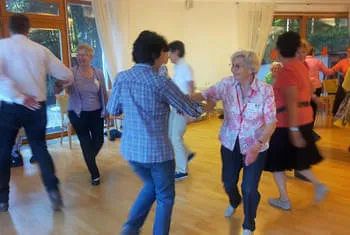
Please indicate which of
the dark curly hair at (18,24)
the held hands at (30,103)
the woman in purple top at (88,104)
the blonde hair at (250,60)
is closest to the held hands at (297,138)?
the blonde hair at (250,60)

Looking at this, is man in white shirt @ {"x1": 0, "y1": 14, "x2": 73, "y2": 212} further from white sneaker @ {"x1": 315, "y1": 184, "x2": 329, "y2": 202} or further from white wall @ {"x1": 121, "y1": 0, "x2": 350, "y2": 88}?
white wall @ {"x1": 121, "y1": 0, "x2": 350, "y2": 88}

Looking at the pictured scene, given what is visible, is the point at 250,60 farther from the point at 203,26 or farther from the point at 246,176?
the point at 203,26

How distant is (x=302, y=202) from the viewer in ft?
9.43

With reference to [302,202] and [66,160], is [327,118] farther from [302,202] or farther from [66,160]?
[66,160]

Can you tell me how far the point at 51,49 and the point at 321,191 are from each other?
4.54m

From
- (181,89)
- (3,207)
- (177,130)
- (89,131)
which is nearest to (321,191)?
(177,130)

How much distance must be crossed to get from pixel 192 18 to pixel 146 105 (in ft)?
18.7

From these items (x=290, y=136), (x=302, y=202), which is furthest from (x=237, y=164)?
(x=302, y=202)

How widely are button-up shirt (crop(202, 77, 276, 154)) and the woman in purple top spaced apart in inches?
59.2

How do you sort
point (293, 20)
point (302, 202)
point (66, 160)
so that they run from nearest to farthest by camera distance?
point (302, 202), point (66, 160), point (293, 20)

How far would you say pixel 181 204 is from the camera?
9.39ft

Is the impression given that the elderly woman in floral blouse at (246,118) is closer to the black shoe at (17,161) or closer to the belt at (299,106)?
the belt at (299,106)

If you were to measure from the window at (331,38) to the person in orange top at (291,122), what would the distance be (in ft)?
19.3

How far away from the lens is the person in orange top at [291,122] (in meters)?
2.33
